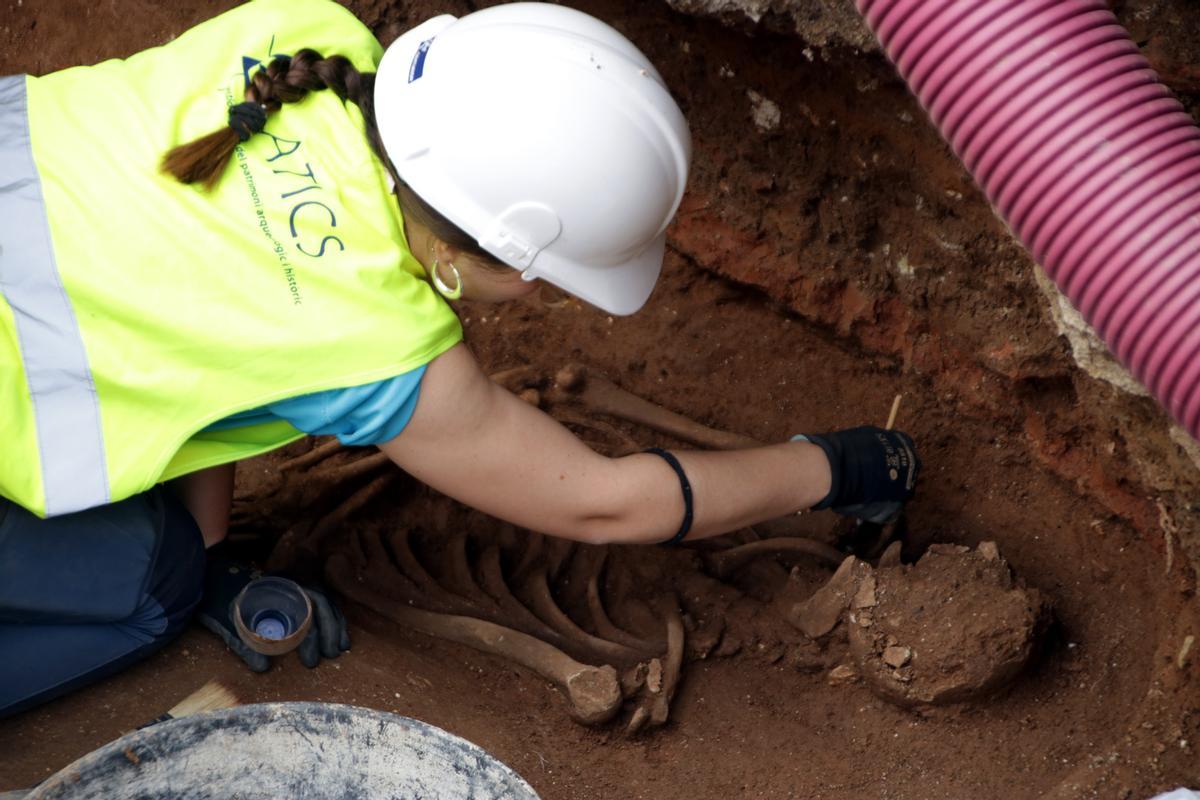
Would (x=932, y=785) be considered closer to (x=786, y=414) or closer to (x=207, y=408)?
(x=786, y=414)

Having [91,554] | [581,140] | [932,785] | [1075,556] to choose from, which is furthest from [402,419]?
[1075,556]

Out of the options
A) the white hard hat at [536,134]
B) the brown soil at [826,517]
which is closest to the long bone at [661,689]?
the brown soil at [826,517]

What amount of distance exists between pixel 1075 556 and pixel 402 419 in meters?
1.51

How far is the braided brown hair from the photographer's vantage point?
5.65ft

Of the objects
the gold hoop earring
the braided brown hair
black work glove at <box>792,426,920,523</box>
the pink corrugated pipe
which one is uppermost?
the pink corrugated pipe

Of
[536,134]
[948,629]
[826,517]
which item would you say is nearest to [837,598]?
[948,629]

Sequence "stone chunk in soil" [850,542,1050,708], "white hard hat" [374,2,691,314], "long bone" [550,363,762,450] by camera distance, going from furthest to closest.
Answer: "long bone" [550,363,762,450], "stone chunk in soil" [850,542,1050,708], "white hard hat" [374,2,691,314]

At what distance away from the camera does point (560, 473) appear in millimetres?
1877

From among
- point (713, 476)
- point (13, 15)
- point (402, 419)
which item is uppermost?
point (402, 419)

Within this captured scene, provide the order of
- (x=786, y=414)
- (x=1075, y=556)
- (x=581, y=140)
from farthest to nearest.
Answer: (x=786, y=414)
(x=1075, y=556)
(x=581, y=140)

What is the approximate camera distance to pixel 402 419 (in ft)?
5.72

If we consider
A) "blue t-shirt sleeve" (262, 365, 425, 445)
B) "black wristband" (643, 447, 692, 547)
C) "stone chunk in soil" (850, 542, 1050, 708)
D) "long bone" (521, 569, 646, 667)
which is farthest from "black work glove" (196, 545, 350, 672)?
"stone chunk in soil" (850, 542, 1050, 708)

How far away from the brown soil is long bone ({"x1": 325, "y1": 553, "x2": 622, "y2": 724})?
0.04m

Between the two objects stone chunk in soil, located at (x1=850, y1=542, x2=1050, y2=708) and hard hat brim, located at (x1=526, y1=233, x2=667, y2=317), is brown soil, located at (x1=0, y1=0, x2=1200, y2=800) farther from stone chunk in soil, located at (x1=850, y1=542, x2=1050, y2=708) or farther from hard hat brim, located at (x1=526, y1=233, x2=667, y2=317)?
hard hat brim, located at (x1=526, y1=233, x2=667, y2=317)
